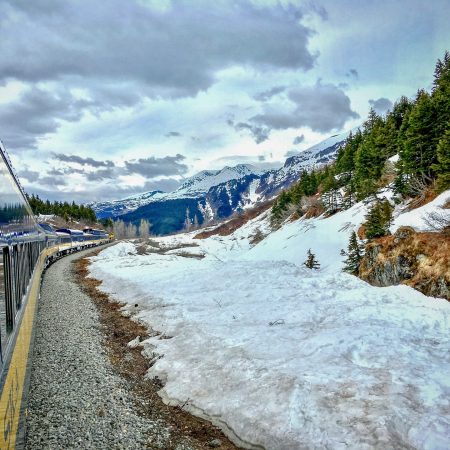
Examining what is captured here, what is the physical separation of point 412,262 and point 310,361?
9921mm

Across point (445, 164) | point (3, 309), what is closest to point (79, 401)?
point (3, 309)

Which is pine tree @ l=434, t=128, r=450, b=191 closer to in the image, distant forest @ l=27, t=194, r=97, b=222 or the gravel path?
the gravel path

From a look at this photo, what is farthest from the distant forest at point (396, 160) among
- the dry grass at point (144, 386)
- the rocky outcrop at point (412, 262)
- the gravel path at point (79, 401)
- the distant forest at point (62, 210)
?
the distant forest at point (62, 210)

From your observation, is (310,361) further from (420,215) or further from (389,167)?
(389,167)

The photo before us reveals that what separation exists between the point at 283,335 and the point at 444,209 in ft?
52.9

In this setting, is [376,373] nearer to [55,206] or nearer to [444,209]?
[444,209]

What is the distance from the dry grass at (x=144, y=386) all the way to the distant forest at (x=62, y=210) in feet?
390

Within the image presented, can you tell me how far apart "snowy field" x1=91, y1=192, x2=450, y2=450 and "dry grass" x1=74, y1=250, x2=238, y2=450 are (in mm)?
287

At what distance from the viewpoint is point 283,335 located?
11133 mm

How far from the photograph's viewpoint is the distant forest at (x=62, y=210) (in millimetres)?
125269

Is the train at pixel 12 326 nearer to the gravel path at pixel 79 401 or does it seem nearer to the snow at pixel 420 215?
the gravel path at pixel 79 401

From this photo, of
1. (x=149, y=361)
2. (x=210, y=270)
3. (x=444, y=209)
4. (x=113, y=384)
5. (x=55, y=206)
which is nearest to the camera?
(x=113, y=384)

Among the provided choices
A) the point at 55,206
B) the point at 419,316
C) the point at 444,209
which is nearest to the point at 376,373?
the point at 419,316

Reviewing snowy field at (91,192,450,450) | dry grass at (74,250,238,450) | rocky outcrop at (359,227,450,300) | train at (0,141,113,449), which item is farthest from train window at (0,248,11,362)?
rocky outcrop at (359,227,450,300)
